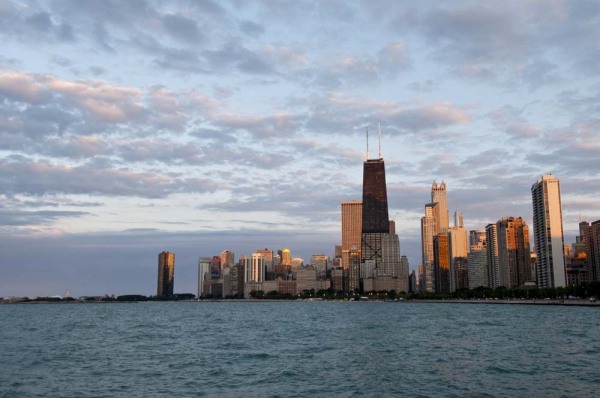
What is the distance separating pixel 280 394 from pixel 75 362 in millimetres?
28761

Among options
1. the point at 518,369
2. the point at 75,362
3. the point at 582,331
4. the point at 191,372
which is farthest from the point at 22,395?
the point at 582,331

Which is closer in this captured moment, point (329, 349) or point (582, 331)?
point (329, 349)

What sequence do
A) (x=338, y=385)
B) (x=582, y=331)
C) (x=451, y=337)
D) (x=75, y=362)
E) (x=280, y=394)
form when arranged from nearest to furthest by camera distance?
(x=280, y=394) → (x=338, y=385) → (x=75, y=362) → (x=451, y=337) → (x=582, y=331)

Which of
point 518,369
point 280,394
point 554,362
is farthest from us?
point 554,362

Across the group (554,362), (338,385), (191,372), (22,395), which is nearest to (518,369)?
(554,362)

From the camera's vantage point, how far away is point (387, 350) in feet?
219

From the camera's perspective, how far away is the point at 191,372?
169 ft

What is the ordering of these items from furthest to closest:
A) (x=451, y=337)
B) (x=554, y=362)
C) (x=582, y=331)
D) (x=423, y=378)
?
(x=582, y=331)
(x=451, y=337)
(x=554, y=362)
(x=423, y=378)

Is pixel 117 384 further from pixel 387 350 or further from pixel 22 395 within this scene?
pixel 387 350

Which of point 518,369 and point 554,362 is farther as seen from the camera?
point 554,362

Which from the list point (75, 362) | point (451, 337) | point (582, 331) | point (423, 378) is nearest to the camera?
point (423, 378)

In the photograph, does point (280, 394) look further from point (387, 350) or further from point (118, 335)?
point (118, 335)

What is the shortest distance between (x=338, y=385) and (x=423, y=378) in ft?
25.8

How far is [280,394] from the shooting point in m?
41.5
